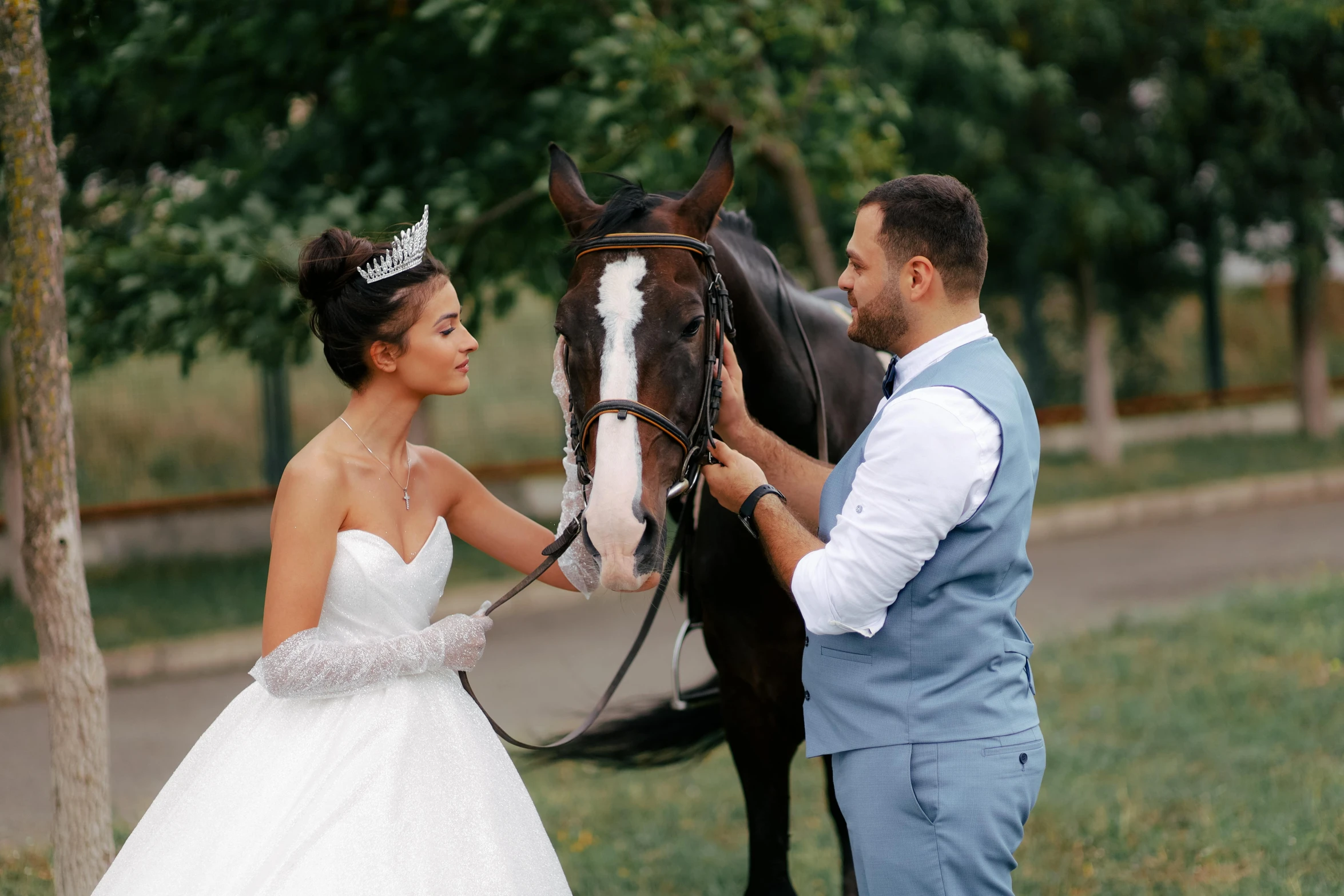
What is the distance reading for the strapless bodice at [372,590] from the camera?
232cm

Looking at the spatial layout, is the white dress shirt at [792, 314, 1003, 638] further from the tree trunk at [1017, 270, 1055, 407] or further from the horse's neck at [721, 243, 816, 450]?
the tree trunk at [1017, 270, 1055, 407]

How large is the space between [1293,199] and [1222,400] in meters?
3.14

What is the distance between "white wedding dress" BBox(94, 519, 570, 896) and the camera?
2176 millimetres

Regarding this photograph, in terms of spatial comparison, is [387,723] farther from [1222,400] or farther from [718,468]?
[1222,400]

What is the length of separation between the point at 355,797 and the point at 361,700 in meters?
0.18

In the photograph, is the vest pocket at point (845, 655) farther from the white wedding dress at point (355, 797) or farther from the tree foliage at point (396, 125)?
the tree foliage at point (396, 125)

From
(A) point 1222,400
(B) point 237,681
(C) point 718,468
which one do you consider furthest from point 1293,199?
(C) point 718,468

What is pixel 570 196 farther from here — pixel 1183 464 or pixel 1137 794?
pixel 1183 464

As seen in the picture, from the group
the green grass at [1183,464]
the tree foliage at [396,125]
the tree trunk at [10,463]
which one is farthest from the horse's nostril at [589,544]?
the green grass at [1183,464]

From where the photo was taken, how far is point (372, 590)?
2336mm

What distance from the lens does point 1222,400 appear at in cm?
1506

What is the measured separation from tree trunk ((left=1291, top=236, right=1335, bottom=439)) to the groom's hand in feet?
43.2

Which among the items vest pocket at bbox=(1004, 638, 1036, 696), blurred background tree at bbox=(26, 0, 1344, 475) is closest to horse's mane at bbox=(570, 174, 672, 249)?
blurred background tree at bbox=(26, 0, 1344, 475)

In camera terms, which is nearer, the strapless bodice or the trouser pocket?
the trouser pocket
